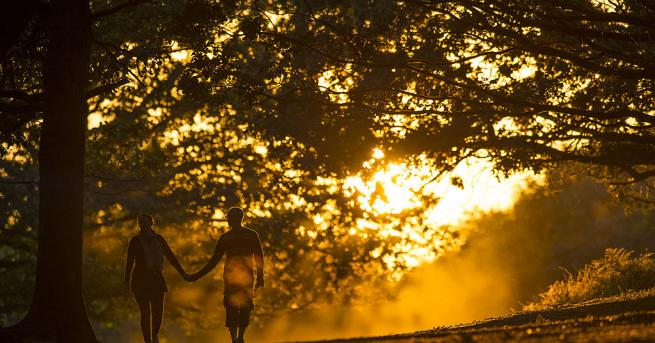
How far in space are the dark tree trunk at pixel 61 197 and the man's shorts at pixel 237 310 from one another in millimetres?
1869

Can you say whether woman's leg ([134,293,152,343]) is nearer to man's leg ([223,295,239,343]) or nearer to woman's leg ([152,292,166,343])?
woman's leg ([152,292,166,343])

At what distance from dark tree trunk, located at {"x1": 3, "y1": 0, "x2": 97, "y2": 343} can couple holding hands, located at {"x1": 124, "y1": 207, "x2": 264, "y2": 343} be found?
1.03 m

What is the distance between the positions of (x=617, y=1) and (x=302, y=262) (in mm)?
19551

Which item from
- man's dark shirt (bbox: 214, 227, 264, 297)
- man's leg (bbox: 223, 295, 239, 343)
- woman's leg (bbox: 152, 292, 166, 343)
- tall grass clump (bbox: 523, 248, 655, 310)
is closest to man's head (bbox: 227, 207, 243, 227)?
man's dark shirt (bbox: 214, 227, 264, 297)

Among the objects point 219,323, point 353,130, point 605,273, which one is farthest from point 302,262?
point 353,130

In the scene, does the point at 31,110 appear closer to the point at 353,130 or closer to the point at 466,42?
the point at 353,130

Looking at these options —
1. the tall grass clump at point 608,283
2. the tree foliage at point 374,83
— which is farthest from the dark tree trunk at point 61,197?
the tall grass clump at point 608,283

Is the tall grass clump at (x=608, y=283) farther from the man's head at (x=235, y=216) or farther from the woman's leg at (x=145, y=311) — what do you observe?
the woman's leg at (x=145, y=311)

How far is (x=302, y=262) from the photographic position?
35.0 m

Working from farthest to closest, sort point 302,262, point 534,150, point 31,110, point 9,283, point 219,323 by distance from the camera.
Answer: point 219,323, point 302,262, point 9,283, point 534,150, point 31,110

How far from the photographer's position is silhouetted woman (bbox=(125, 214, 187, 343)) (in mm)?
14523

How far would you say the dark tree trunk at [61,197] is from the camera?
531 inches

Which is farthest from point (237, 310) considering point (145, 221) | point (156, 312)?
point (145, 221)

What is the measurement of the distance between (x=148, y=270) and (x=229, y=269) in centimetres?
113
